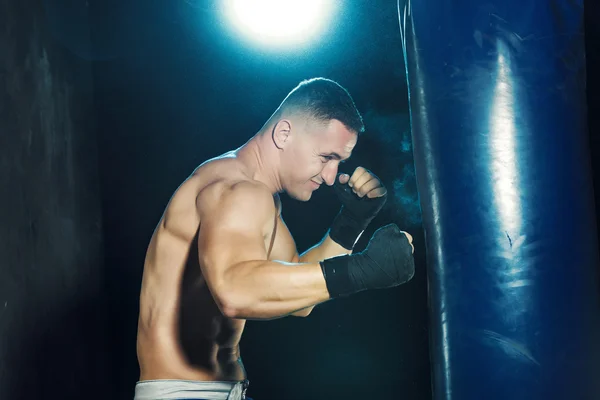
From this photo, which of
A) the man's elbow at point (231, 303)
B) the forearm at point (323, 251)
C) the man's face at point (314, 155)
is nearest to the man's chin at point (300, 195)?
the man's face at point (314, 155)

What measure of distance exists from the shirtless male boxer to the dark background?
0.19 metres

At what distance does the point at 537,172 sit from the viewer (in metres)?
1.38

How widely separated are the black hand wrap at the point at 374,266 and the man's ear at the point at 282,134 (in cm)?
60

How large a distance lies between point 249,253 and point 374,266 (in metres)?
0.35

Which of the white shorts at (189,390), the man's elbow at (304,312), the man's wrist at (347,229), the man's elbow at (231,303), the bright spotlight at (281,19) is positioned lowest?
the white shorts at (189,390)

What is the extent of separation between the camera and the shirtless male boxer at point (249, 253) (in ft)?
5.59

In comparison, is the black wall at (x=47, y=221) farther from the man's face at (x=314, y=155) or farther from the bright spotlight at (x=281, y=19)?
the man's face at (x=314, y=155)

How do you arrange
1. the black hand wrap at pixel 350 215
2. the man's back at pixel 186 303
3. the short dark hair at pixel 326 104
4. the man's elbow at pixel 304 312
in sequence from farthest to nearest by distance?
the man's elbow at pixel 304 312 < the black hand wrap at pixel 350 215 < the short dark hair at pixel 326 104 < the man's back at pixel 186 303

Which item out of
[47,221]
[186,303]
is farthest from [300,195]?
[47,221]

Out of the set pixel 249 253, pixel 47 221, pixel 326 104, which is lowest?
pixel 249 253

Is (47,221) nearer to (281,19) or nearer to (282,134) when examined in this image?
(282,134)

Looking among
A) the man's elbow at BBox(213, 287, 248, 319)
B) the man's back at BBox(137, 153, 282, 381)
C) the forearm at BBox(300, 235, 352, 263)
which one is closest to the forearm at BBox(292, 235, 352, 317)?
the forearm at BBox(300, 235, 352, 263)

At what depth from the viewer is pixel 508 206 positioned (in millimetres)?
1368

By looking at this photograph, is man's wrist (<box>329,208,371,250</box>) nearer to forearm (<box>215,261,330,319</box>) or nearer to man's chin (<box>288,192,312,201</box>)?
man's chin (<box>288,192,312,201</box>)
